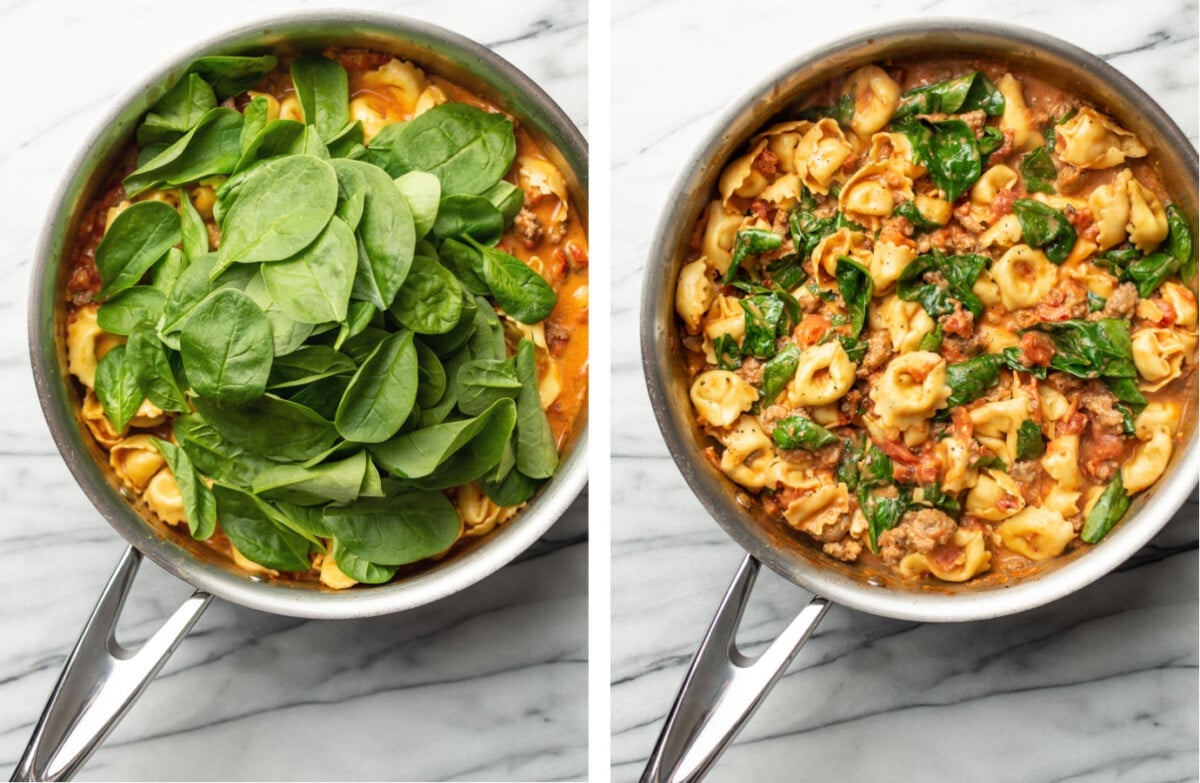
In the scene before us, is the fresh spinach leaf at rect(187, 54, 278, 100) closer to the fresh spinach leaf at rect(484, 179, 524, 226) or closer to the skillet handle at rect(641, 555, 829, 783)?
the fresh spinach leaf at rect(484, 179, 524, 226)

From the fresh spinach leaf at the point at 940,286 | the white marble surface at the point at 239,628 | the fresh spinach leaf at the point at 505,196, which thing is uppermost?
the fresh spinach leaf at the point at 505,196

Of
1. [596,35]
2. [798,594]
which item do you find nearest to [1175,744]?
[798,594]

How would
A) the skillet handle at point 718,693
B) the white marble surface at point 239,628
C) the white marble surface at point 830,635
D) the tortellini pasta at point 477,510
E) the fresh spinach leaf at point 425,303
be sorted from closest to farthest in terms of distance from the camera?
the skillet handle at point 718,693, the fresh spinach leaf at point 425,303, the tortellini pasta at point 477,510, the white marble surface at point 830,635, the white marble surface at point 239,628

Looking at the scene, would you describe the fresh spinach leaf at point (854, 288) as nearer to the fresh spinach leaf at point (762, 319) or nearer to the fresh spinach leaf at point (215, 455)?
the fresh spinach leaf at point (762, 319)

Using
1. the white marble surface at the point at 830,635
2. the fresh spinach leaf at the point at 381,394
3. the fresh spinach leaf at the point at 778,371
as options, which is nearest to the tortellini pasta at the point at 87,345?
the fresh spinach leaf at the point at 381,394

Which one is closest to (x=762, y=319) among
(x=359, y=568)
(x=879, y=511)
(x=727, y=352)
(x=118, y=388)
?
(x=727, y=352)

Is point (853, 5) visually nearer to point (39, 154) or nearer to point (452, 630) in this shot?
point (452, 630)

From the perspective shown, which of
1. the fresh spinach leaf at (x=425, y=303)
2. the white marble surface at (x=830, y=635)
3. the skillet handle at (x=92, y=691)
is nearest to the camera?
the skillet handle at (x=92, y=691)
